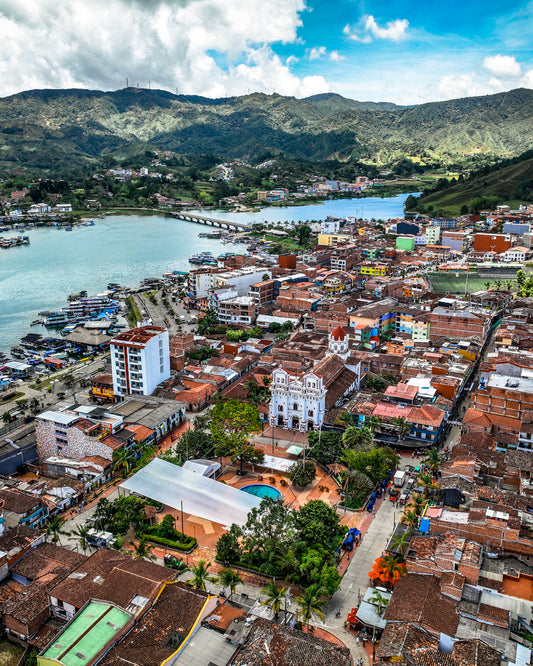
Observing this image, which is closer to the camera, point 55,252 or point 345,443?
point 345,443

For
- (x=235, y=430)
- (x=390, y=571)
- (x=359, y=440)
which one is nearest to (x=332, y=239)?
(x=235, y=430)

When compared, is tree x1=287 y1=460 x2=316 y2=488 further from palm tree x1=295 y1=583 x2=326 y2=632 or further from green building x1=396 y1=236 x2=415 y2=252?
green building x1=396 y1=236 x2=415 y2=252

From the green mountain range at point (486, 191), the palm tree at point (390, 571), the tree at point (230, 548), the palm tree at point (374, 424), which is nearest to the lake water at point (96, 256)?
the green mountain range at point (486, 191)

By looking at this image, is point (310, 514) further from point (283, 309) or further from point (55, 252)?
point (55, 252)

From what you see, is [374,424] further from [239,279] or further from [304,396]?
[239,279]

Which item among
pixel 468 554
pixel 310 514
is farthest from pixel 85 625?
pixel 468 554

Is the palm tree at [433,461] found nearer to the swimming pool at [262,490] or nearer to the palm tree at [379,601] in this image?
the swimming pool at [262,490]
